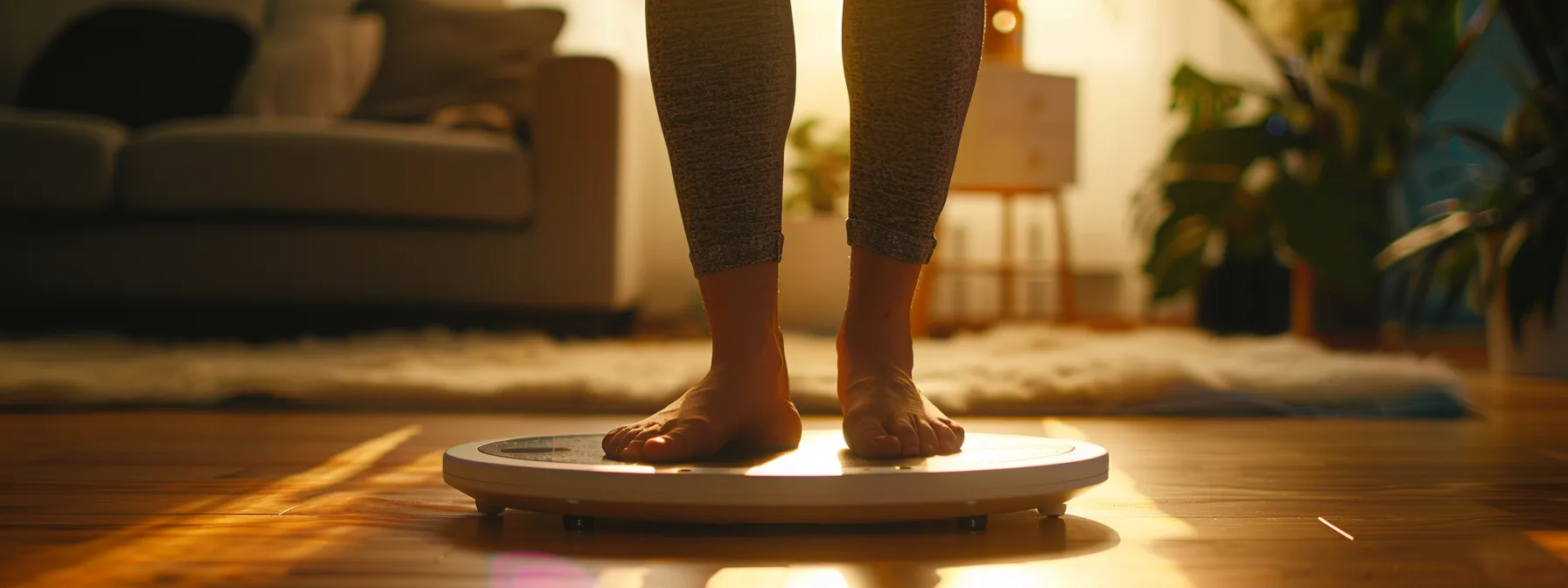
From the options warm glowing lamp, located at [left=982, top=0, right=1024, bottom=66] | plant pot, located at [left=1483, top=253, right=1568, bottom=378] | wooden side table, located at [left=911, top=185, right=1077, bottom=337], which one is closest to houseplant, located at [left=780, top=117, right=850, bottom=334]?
wooden side table, located at [left=911, top=185, right=1077, bottom=337]

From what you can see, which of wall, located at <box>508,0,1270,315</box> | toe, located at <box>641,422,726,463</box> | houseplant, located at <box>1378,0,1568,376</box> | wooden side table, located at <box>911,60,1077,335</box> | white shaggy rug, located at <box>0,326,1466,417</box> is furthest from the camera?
wall, located at <box>508,0,1270,315</box>

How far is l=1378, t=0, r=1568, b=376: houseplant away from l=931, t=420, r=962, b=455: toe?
1838 millimetres

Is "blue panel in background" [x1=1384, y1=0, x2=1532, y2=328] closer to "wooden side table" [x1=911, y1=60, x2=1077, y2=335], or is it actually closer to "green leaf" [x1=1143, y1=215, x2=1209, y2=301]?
"green leaf" [x1=1143, y1=215, x2=1209, y2=301]

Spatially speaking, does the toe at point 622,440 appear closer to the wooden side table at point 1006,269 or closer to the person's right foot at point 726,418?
the person's right foot at point 726,418

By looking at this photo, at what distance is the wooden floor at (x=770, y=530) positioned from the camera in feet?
1.99

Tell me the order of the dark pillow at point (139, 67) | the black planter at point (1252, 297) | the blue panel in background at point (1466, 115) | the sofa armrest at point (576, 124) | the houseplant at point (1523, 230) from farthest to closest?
the blue panel in background at point (1466, 115)
the black planter at point (1252, 297)
the dark pillow at point (139, 67)
the sofa armrest at point (576, 124)
the houseplant at point (1523, 230)

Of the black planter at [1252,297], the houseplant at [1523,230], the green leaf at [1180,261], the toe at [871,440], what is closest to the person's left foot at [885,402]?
the toe at [871,440]

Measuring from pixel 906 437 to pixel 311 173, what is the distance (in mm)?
1953

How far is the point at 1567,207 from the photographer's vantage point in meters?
2.18

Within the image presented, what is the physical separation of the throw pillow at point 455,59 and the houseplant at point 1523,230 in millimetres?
2005

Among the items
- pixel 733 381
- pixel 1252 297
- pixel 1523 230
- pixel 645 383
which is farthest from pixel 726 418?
pixel 1252 297

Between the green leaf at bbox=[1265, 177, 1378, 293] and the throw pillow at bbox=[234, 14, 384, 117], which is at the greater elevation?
the throw pillow at bbox=[234, 14, 384, 117]

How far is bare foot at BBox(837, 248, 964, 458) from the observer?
0.82 meters

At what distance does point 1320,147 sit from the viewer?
2777 mm
